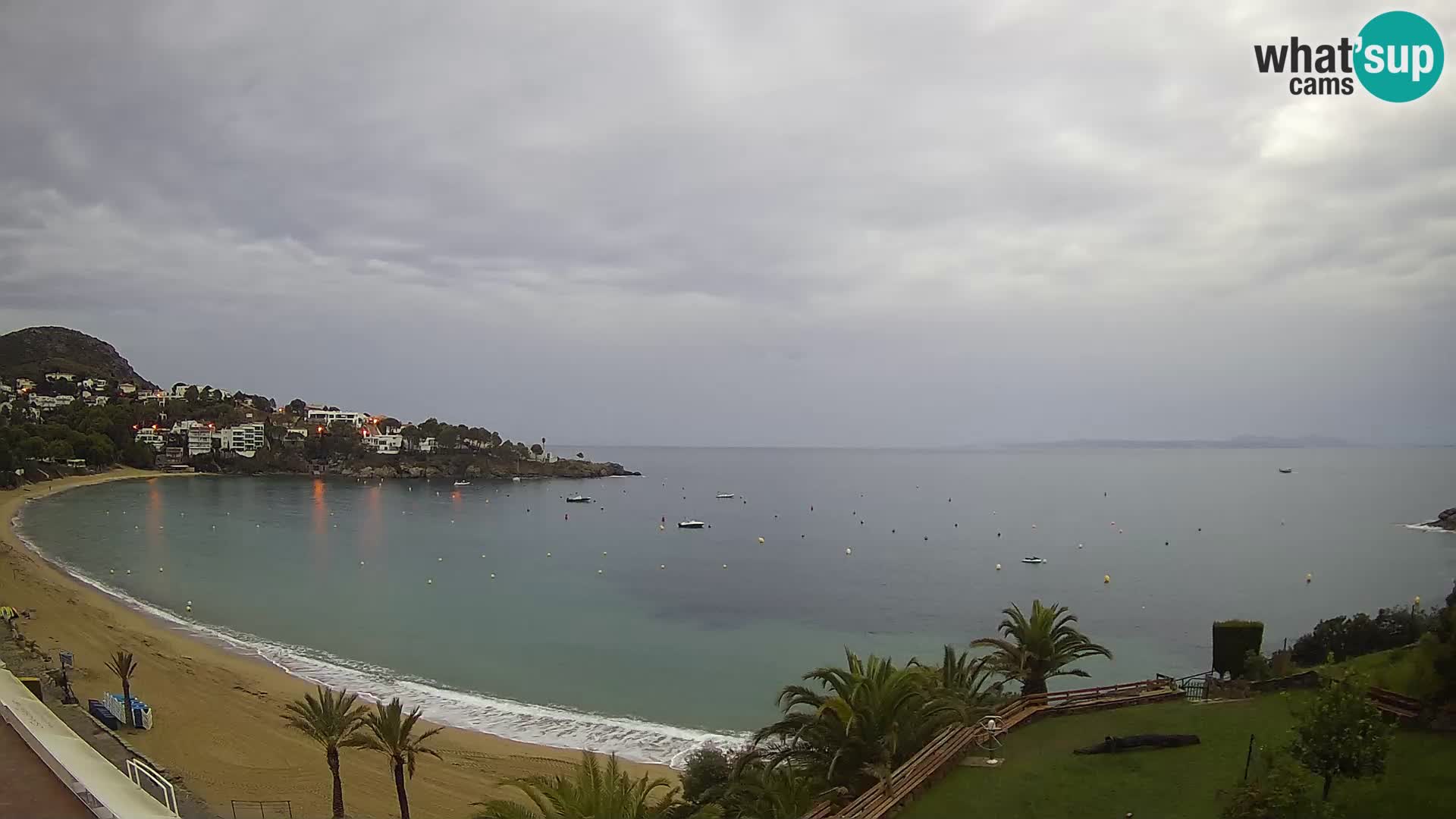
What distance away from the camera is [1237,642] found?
17.9 meters

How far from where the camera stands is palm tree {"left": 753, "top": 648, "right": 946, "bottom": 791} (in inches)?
506

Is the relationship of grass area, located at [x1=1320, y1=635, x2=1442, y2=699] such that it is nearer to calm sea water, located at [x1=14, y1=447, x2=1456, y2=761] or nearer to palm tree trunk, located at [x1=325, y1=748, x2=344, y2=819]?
calm sea water, located at [x1=14, y1=447, x2=1456, y2=761]

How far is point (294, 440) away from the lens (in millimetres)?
172750

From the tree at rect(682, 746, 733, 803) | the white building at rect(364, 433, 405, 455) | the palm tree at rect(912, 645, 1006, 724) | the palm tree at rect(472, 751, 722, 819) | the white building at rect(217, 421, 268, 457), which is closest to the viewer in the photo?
the palm tree at rect(472, 751, 722, 819)

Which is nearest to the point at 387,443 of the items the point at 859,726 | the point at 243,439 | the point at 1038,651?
the point at 243,439

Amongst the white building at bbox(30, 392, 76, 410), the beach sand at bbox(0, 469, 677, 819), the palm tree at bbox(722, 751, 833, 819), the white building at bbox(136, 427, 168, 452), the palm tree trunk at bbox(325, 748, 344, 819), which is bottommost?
the beach sand at bbox(0, 469, 677, 819)

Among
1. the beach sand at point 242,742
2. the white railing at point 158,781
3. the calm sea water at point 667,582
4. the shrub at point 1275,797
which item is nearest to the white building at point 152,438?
the calm sea water at point 667,582

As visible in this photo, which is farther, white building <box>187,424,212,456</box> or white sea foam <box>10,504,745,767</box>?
white building <box>187,424,212,456</box>

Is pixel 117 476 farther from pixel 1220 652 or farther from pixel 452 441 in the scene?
pixel 1220 652

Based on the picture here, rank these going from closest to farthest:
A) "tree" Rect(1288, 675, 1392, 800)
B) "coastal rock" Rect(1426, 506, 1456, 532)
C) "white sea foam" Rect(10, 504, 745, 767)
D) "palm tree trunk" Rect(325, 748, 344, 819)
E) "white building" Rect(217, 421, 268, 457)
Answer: "tree" Rect(1288, 675, 1392, 800) < "palm tree trunk" Rect(325, 748, 344, 819) < "white sea foam" Rect(10, 504, 745, 767) < "coastal rock" Rect(1426, 506, 1456, 532) < "white building" Rect(217, 421, 268, 457)

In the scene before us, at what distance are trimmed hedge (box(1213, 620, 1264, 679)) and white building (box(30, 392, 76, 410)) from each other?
213330 mm

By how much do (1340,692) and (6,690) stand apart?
17126 mm

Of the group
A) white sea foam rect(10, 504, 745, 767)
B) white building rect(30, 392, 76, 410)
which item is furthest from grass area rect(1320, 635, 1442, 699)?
white building rect(30, 392, 76, 410)

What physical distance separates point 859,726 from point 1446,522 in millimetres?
106952
